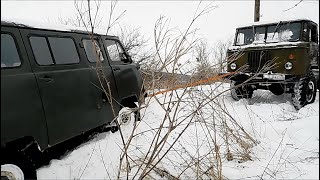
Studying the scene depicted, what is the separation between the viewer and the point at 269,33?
8008 mm

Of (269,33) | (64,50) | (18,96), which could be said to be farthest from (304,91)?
(18,96)

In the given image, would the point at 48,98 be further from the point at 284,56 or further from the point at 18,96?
the point at 284,56

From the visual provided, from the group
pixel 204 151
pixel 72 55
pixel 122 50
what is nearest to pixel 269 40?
pixel 122 50

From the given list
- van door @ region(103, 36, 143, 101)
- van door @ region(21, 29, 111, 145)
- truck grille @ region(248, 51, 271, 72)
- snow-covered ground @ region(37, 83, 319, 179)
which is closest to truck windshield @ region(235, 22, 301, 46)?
truck grille @ region(248, 51, 271, 72)

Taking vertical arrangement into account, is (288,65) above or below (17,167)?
below

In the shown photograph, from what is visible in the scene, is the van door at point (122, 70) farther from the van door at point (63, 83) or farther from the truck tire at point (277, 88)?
the truck tire at point (277, 88)

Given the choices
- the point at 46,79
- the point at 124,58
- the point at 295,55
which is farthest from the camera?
the point at 295,55

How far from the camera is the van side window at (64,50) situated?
3.70 meters

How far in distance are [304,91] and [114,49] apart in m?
4.97

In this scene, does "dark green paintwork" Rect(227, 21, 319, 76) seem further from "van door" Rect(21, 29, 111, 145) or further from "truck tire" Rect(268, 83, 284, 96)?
"van door" Rect(21, 29, 111, 145)

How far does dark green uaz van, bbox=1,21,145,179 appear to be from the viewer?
9.09 feet

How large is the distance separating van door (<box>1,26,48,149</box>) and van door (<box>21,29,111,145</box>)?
4.0 inches

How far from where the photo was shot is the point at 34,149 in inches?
123

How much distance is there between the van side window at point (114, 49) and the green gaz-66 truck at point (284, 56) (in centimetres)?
286
